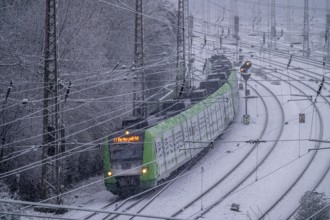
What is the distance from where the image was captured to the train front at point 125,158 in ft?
54.9

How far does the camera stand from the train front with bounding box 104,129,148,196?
16.7m

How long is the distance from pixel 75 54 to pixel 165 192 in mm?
8755

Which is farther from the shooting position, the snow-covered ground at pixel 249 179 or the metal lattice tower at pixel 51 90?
the snow-covered ground at pixel 249 179

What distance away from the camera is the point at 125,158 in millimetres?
16875

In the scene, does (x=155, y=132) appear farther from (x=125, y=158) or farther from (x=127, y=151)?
(x=125, y=158)

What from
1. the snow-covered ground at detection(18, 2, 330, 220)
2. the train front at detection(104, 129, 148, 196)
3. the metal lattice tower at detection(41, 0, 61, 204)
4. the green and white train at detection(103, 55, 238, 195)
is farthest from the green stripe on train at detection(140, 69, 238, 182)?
the metal lattice tower at detection(41, 0, 61, 204)

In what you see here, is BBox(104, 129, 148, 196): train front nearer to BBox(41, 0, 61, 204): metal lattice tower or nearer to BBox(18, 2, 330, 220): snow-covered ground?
BBox(18, 2, 330, 220): snow-covered ground

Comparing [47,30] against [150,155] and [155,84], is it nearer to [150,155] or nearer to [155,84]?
[150,155]

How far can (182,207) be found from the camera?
53.1 ft

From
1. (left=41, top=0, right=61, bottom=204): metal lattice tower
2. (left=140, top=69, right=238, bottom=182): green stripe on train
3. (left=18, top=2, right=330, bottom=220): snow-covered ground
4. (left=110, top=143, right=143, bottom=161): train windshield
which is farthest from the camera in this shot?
(left=110, top=143, right=143, bottom=161): train windshield

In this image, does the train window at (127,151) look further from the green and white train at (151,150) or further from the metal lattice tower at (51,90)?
the metal lattice tower at (51,90)

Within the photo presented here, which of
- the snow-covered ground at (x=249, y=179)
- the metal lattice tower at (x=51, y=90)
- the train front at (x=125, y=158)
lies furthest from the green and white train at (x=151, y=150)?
the metal lattice tower at (x=51, y=90)

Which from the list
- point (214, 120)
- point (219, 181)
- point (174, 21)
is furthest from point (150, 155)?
point (174, 21)

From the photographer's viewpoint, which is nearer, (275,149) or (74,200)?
(74,200)
